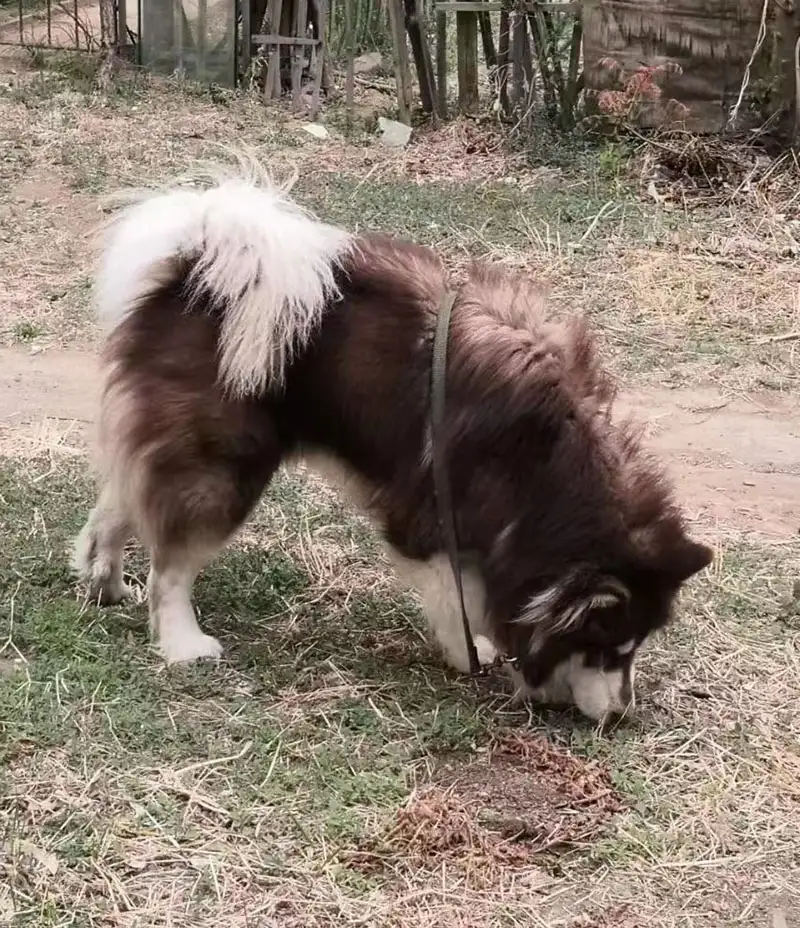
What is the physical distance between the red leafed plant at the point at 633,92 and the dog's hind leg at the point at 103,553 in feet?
18.8

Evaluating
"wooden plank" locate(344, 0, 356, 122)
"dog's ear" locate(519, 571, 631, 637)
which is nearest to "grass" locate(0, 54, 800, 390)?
"wooden plank" locate(344, 0, 356, 122)

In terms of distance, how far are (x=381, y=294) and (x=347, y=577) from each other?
1.18 metres

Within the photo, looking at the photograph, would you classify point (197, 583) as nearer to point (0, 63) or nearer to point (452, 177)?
point (452, 177)

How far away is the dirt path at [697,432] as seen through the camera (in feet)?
16.1

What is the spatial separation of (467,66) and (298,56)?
158cm

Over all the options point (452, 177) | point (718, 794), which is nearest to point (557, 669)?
point (718, 794)

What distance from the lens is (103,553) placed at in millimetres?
3863

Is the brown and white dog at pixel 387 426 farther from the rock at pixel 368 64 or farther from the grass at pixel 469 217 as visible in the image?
the rock at pixel 368 64

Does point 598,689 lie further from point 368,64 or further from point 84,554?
point 368,64

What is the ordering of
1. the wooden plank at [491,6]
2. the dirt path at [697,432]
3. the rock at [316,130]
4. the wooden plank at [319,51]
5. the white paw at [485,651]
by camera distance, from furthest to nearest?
1. the wooden plank at [319,51]
2. the rock at [316,130]
3. the wooden plank at [491,6]
4. the dirt path at [697,432]
5. the white paw at [485,651]

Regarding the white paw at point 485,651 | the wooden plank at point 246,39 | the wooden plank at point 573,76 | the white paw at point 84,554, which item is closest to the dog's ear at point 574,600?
the white paw at point 485,651

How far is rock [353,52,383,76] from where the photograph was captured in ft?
38.2

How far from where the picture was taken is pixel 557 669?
3391 mm

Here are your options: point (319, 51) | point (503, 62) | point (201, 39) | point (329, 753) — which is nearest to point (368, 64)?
point (319, 51)
